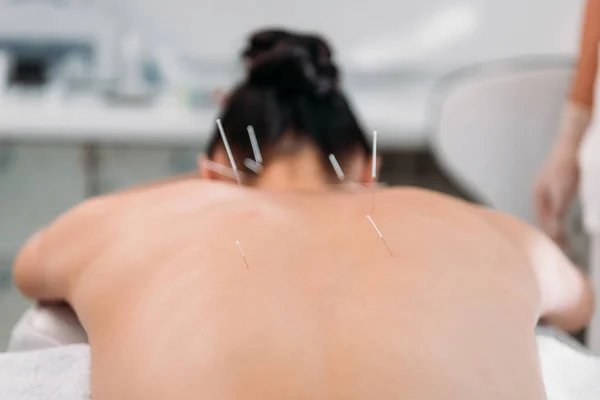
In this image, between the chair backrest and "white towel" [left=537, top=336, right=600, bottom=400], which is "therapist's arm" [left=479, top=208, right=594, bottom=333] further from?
the chair backrest

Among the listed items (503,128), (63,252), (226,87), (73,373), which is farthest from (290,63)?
(226,87)

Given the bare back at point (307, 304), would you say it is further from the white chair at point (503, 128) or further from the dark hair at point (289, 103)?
the white chair at point (503, 128)

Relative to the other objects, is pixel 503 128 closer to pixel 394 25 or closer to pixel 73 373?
pixel 394 25

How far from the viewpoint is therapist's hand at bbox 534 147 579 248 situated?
53.1 inches

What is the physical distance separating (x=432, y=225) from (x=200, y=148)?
53.2 inches

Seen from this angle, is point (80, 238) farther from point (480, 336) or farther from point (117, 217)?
point (480, 336)

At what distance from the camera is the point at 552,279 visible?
846mm

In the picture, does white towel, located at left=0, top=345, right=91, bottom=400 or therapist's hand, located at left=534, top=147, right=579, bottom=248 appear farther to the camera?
therapist's hand, located at left=534, top=147, right=579, bottom=248

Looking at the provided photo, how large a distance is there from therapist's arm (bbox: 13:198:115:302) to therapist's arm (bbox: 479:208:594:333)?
0.47 m

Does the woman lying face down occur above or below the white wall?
below

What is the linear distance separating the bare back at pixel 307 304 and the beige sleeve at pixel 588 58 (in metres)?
0.67

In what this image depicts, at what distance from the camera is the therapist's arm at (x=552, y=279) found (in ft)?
2.74

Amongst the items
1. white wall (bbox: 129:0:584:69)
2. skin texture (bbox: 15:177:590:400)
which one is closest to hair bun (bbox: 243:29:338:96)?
skin texture (bbox: 15:177:590:400)

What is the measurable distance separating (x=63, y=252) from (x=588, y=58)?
100 cm
